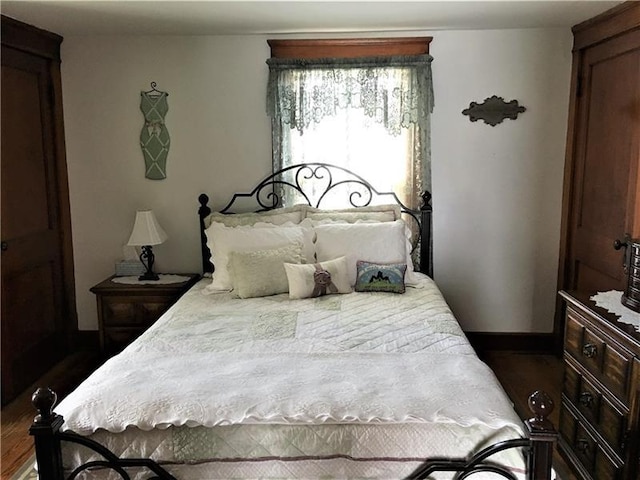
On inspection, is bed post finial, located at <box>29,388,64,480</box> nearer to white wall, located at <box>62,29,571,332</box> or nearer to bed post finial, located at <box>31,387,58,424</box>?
bed post finial, located at <box>31,387,58,424</box>

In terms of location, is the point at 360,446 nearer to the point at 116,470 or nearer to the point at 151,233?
the point at 116,470

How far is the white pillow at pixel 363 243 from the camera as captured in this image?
10.7 ft

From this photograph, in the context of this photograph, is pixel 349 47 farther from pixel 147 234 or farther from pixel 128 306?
pixel 128 306

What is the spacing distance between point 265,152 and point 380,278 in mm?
1229

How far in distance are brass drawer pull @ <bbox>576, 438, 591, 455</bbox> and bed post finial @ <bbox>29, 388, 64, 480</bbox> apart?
80.4 inches

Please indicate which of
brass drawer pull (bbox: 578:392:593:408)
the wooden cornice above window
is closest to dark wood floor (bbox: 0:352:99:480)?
the wooden cornice above window

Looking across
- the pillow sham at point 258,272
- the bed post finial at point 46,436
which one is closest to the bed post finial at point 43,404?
the bed post finial at point 46,436

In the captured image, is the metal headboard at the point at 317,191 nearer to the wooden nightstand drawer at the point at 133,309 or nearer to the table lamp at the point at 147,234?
the table lamp at the point at 147,234

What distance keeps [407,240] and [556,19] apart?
1.59 metres

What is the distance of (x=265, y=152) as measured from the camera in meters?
3.74

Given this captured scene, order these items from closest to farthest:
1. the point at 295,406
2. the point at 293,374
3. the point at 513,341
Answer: the point at 295,406
the point at 293,374
the point at 513,341

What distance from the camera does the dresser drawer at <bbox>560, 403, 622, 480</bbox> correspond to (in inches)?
83.9

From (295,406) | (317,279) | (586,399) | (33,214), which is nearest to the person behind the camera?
(295,406)

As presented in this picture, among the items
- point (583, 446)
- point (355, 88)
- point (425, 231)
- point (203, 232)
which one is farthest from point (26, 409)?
point (583, 446)
